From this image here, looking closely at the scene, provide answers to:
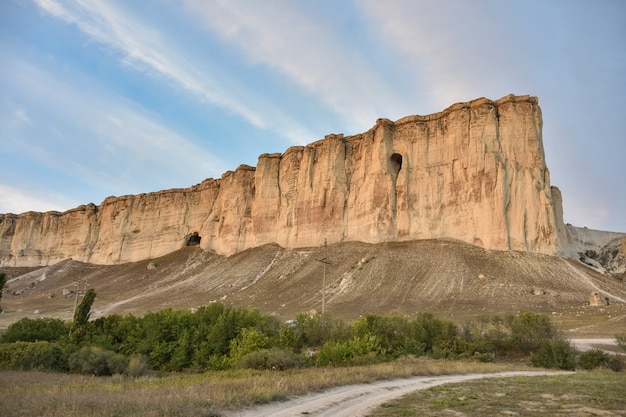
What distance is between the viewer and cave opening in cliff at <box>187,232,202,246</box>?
276 feet

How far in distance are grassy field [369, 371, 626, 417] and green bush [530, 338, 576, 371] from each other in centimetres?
799

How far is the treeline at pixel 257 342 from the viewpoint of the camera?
71.1ft

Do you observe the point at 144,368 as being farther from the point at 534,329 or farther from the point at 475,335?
the point at 534,329

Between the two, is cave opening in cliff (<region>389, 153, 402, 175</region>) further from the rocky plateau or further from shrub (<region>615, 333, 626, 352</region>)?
shrub (<region>615, 333, 626, 352</region>)

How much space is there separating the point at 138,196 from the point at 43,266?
24.9 metres

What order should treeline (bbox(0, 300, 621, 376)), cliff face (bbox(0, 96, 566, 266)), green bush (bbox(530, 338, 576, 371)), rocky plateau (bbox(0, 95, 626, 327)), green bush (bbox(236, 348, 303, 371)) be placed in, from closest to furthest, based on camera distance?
green bush (bbox(236, 348, 303, 371)) < green bush (bbox(530, 338, 576, 371)) < treeline (bbox(0, 300, 621, 376)) < rocky plateau (bbox(0, 95, 626, 327)) < cliff face (bbox(0, 96, 566, 266))

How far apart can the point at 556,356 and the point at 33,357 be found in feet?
83.5

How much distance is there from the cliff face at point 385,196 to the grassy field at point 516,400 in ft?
125

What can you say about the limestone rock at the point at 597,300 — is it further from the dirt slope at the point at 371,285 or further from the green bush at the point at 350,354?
the green bush at the point at 350,354

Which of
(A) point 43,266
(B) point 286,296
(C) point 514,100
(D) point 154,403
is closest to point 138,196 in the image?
(A) point 43,266

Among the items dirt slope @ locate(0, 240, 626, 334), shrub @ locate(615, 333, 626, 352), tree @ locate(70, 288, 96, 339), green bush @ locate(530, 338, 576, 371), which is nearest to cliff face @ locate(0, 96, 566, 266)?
dirt slope @ locate(0, 240, 626, 334)

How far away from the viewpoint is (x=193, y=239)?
8512cm

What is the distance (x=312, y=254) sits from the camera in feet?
197

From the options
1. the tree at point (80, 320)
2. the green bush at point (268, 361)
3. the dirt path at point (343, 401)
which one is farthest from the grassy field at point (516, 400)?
the tree at point (80, 320)
